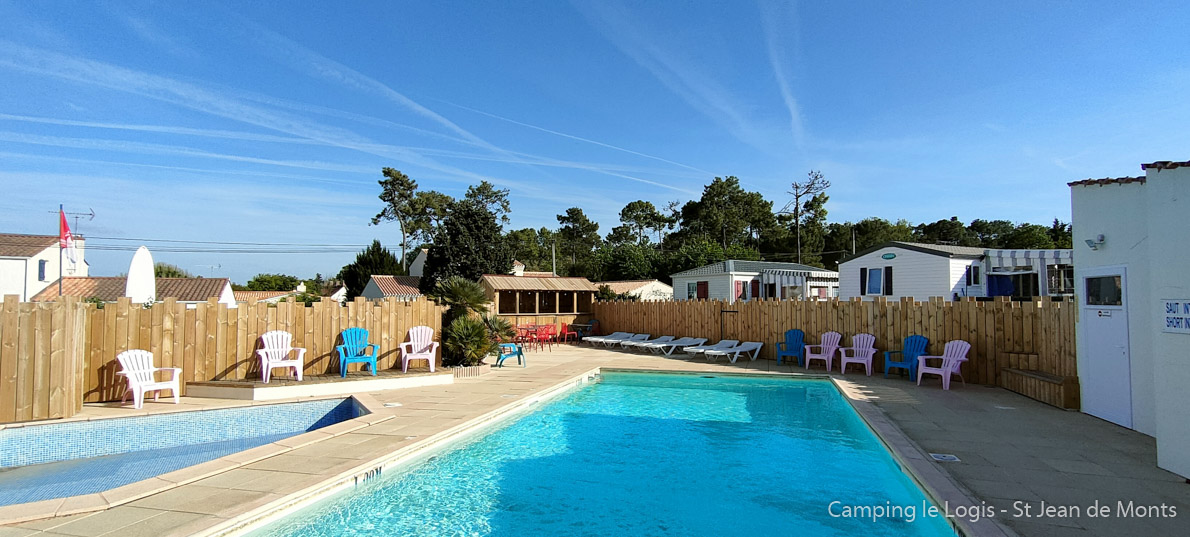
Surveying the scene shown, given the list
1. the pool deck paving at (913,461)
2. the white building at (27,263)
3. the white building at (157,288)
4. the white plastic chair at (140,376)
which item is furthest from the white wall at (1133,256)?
the white building at (27,263)

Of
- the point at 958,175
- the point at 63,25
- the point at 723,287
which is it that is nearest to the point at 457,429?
the point at 63,25

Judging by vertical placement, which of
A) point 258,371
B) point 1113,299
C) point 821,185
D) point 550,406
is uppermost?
point 821,185

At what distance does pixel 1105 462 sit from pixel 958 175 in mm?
15493

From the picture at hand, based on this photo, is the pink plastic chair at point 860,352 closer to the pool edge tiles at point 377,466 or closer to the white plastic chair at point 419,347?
the pool edge tiles at point 377,466

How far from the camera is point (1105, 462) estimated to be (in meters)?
4.99

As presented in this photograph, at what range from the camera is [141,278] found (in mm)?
10172

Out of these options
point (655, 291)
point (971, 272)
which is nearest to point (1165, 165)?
point (971, 272)

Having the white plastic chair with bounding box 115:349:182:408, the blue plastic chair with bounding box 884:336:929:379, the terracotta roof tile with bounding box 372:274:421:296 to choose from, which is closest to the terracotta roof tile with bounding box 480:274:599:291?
the blue plastic chair with bounding box 884:336:929:379

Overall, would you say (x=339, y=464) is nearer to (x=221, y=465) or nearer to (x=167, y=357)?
(x=221, y=465)

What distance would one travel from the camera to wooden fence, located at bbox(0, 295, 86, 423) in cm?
626

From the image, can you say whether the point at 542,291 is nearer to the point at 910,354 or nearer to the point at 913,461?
the point at 910,354

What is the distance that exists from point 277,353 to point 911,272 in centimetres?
1898

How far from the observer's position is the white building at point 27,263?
25734 millimetres

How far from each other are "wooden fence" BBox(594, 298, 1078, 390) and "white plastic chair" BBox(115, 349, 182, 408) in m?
12.1
